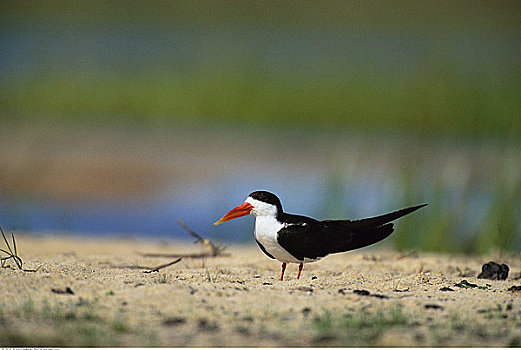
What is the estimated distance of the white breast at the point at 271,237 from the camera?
346 cm

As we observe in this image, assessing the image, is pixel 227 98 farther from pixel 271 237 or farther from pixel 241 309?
pixel 241 309

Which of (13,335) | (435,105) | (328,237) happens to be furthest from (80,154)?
(13,335)

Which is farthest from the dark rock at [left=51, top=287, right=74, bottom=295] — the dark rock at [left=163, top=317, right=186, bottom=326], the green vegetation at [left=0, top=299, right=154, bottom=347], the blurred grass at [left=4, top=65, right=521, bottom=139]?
the blurred grass at [left=4, top=65, right=521, bottom=139]

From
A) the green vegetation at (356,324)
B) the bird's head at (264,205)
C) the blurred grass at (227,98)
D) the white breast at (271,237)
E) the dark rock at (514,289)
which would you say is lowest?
the dark rock at (514,289)

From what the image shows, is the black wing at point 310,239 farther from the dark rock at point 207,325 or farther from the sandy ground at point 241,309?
the dark rock at point 207,325

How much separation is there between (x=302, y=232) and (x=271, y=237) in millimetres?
168

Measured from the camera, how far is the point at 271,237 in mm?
3471

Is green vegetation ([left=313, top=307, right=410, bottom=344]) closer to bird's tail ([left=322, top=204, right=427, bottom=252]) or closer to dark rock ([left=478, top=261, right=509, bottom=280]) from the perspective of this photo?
bird's tail ([left=322, top=204, right=427, bottom=252])

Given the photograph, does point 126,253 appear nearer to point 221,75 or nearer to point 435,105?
point 435,105

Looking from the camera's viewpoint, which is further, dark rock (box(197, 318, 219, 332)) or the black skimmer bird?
the black skimmer bird

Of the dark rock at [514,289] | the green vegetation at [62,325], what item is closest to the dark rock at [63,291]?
the green vegetation at [62,325]

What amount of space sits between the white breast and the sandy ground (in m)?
0.15

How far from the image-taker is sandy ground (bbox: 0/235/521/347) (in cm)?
225

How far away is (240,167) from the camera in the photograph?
8.98m
